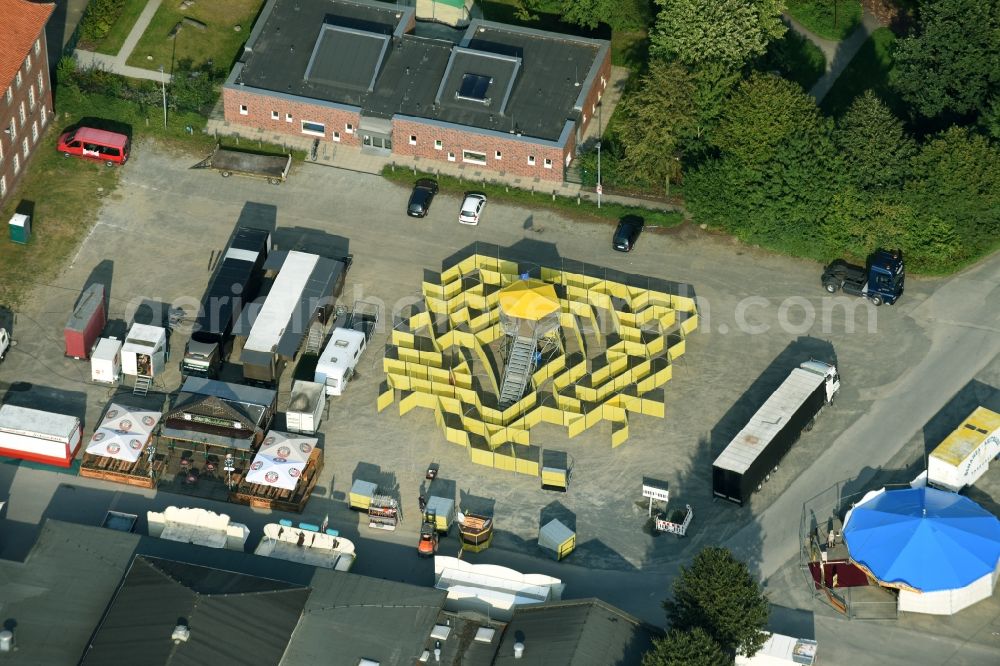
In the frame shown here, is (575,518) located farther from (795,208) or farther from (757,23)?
(757,23)

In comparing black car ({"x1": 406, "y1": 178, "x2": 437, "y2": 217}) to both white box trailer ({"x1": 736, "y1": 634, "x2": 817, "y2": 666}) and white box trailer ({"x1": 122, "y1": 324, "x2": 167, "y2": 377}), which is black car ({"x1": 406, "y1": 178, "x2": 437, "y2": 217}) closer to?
white box trailer ({"x1": 122, "y1": 324, "x2": 167, "y2": 377})

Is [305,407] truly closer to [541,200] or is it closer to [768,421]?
[541,200]

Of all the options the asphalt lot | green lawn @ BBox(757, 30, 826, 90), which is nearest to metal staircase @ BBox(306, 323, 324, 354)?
the asphalt lot

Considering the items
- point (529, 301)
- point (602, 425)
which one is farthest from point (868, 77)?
point (602, 425)

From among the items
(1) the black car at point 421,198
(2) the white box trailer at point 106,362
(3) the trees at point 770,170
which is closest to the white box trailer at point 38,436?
(2) the white box trailer at point 106,362

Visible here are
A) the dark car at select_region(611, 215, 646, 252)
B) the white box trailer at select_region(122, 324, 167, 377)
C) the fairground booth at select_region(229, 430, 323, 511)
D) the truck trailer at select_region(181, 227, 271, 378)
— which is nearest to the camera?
the fairground booth at select_region(229, 430, 323, 511)

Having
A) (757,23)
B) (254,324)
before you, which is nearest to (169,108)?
(254,324)

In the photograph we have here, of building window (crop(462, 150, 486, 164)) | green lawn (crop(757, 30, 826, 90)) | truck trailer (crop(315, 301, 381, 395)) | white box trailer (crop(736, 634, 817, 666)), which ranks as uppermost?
green lawn (crop(757, 30, 826, 90))
